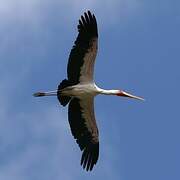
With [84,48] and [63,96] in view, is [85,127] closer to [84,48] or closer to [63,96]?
[63,96]

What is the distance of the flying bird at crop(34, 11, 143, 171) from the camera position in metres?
50.5

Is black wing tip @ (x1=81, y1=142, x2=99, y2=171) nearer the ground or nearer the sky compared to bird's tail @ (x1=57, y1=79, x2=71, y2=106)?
nearer the ground

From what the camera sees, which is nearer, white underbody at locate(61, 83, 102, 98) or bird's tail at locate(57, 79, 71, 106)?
bird's tail at locate(57, 79, 71, 106)

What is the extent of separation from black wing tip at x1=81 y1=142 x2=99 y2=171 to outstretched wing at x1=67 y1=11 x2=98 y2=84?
100 inches

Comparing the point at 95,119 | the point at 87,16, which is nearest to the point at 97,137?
the point at 95,119

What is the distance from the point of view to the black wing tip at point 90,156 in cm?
5142

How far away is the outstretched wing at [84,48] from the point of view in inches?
1986

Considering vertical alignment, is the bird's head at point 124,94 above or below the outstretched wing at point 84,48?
below

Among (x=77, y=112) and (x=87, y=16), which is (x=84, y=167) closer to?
(x=77, y=112)

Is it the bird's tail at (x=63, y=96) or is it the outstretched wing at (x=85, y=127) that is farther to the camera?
the outstretched wing at (x=85, y=127)

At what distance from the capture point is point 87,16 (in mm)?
50562

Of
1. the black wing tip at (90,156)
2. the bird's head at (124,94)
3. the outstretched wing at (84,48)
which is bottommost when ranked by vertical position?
the black wing tip at (90,156)

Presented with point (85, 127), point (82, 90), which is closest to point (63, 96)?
point (82, 90)

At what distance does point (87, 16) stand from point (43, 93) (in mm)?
3219
